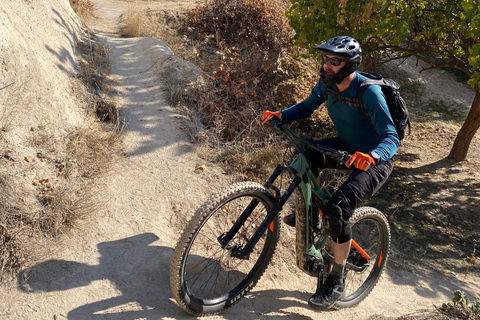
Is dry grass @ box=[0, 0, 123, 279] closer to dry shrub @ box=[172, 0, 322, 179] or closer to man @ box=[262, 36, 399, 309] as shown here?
dry shrub @ box=[172, 0, 322, 179]

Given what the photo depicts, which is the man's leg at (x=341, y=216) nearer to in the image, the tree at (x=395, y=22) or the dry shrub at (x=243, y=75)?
the dry shrub at (x=243, y=75)

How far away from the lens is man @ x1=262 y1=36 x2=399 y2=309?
3.11 m

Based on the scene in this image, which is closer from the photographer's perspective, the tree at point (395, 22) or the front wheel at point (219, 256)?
the front wheel at point (219, 256)

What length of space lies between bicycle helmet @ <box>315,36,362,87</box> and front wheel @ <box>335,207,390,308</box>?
1361mm

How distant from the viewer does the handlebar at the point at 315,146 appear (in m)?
2.99

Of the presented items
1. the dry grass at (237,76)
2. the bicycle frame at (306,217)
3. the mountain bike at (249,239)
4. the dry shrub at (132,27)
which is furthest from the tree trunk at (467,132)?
the dry shrub at (132,27)

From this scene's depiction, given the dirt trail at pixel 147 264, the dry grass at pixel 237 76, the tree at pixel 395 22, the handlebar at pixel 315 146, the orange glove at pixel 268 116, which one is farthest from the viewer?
the dry grass at pixel 237 76

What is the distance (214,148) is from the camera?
5758mm

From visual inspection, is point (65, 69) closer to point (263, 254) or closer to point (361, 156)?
point (263, 254)

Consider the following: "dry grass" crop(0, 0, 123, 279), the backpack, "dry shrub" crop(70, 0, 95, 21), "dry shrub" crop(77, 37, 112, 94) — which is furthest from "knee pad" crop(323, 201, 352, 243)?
"dry shrub" crop(70, 0, 95, 21)

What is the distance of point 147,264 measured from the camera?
12.1 ft

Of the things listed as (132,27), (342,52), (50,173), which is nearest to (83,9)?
(132,27)

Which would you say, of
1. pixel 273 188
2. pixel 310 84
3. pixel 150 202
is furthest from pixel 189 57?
pixel 273 188

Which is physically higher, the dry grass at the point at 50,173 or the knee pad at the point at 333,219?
the knee pad at the point at 333,219
